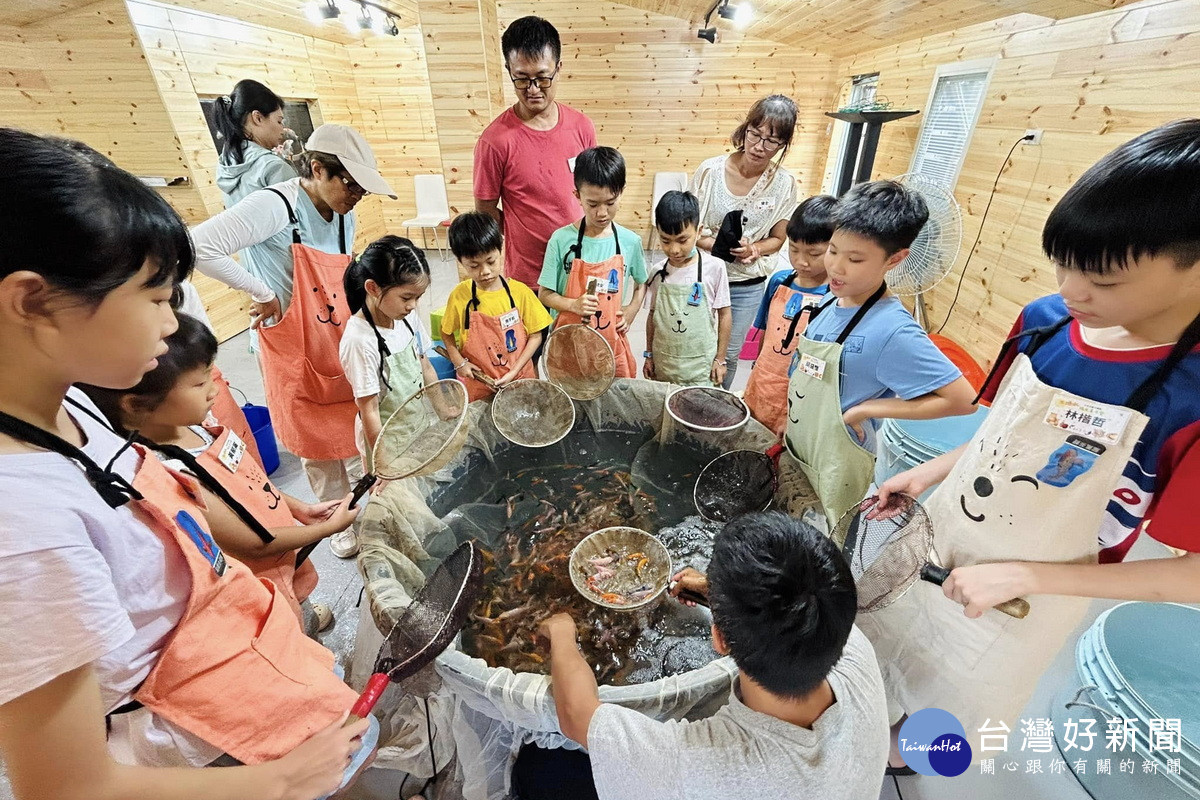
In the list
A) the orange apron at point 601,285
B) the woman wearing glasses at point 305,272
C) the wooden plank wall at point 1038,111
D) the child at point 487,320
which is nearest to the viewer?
the woman wearing glasses at point 305,272

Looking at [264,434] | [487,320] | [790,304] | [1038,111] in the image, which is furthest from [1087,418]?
[1038,111]

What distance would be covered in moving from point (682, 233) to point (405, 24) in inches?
285

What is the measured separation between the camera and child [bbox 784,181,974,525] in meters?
1.38

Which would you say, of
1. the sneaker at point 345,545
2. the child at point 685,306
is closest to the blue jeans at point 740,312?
the child at point 685,306

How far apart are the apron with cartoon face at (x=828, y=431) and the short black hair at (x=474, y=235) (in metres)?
1.30

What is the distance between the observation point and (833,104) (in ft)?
22.8

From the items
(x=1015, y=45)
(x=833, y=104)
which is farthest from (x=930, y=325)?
(x=833, y=104)

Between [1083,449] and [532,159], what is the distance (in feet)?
7.79

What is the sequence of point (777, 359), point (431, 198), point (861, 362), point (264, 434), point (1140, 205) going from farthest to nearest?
1. point (431, 198)
2. point (264, 434)
3. point (777, 359)
4. point (861, 362)
5. point (1140, 205)

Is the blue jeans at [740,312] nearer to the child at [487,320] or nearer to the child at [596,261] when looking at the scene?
the child at [596,261]

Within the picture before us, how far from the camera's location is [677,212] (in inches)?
85.7

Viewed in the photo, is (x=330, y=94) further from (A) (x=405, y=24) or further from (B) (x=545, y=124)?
(B) (x=545, y=124)

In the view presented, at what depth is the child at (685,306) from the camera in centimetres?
222

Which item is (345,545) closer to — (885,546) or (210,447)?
(210,447)
